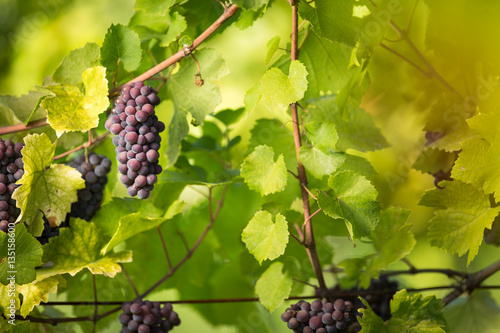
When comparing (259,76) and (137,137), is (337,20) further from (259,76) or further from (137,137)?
(259,76)

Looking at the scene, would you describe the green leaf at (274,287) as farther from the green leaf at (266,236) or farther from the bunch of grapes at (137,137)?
the bunch of grapes at (137,137)

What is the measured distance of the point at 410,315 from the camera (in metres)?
0.63

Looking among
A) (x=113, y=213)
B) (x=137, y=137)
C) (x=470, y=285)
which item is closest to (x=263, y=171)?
(x=137, y=137)

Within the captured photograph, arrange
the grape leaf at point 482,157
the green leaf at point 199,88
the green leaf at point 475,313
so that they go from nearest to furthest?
the grape leaf at point 482,157, the green leaf at point 199,88, the green leaf at point 475,313

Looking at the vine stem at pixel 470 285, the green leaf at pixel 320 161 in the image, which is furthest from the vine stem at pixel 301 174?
the vine stem at pixel 470 285

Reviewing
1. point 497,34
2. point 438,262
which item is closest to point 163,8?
point 497,34

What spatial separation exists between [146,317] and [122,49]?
35 cm

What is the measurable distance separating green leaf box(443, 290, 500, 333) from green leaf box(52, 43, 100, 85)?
67 centimetres

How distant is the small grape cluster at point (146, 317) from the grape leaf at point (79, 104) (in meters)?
0.24

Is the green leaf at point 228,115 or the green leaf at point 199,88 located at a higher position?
the green leaf at point 199,88

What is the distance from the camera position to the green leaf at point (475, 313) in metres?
0.81

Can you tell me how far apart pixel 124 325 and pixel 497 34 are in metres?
0.60

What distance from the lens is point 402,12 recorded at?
0.70 metres

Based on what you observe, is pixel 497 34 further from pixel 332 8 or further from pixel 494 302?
pixel 494 302
